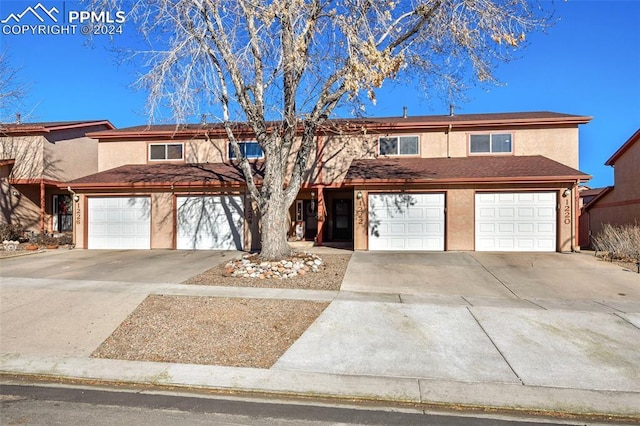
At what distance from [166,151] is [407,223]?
12.0 meters

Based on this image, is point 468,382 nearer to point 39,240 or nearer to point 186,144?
point 186,144

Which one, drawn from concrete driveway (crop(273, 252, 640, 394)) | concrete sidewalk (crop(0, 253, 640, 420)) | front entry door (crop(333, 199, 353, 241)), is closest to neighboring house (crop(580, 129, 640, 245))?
concrete driveway (crop(273, 252, 640, 394))

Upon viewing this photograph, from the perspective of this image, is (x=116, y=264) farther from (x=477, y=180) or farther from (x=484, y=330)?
(x=477, y=180)

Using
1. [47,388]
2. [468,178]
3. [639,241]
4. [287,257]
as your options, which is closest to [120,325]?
[47,388]

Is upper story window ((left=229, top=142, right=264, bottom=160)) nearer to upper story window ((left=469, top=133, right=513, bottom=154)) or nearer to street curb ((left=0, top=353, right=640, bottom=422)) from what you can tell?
upper story window ((left=469, top=133, right=513, bottom=154))

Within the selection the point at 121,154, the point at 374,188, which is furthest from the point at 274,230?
the point at 121,154

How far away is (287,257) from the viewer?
11141mm

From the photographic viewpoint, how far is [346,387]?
471 cm

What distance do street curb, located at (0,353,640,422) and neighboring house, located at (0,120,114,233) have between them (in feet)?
53.9

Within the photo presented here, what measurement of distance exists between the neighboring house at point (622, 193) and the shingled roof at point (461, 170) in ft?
17.8

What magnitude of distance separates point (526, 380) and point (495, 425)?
1.31 m

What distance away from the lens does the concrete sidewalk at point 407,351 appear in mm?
4613

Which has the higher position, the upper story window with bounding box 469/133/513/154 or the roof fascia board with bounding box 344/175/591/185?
the upper story window with bounding box 469/133/513/154

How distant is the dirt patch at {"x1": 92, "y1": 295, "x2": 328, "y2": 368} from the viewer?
5691 millimetres
